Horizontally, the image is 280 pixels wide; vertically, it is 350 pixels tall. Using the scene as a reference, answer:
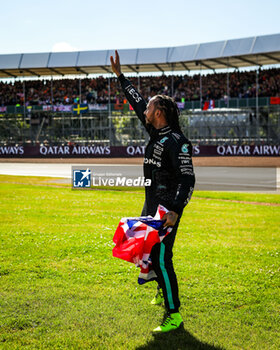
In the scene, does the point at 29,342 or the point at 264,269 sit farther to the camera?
the point at 264,269

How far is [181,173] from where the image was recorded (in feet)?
11.9

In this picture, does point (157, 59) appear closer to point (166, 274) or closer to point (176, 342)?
point (166, 274)

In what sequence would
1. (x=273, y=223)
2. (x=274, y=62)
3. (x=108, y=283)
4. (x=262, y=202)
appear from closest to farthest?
(x=108, y=283)
(x=273, y=223)
(x=262, y=202)
(x=274, y=62)

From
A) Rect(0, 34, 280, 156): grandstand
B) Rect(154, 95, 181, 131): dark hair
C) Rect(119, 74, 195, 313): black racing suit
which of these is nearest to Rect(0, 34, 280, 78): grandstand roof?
Rect(0, 34, 280, 156): grandstand

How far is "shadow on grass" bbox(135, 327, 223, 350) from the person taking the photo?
3443mm

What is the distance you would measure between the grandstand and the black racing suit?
94.7ft

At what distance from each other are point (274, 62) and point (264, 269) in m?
38.5

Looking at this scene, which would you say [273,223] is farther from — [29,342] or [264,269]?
[29,342]

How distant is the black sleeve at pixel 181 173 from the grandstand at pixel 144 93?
28986 mm

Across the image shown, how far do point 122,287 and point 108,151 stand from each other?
31.4 metres

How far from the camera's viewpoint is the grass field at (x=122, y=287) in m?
3.62

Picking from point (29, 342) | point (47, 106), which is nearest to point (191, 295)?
point (29, 342)

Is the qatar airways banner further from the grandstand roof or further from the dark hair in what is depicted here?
the dark hair

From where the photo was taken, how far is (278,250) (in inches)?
264
